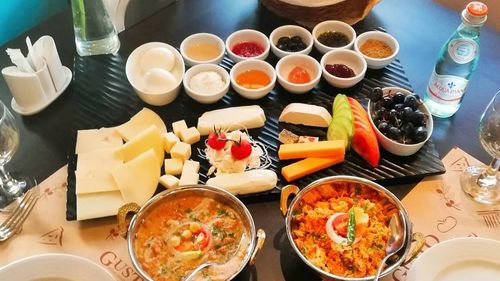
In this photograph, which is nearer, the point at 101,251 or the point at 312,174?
the point at 101,251

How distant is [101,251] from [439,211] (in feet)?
3.13

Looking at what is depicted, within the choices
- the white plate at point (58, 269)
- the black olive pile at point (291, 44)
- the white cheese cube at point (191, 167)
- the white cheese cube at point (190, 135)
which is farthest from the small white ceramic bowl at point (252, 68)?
the white plate at point (58, 269)

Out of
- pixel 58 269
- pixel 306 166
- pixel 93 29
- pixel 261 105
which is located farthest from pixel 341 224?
pixel 93 29

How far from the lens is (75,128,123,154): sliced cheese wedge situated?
163 centimetres

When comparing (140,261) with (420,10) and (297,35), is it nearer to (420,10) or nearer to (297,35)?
(297,35)

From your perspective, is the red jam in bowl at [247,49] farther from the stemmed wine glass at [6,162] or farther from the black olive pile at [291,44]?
the stemmed wine glass at [6,162]

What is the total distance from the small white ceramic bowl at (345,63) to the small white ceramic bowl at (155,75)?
52 cm

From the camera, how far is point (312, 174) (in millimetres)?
1596

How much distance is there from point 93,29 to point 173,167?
2.22 feet

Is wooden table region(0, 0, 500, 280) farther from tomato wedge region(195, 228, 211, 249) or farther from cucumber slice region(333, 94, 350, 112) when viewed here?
cucumber slice region(333, 94, 350, 112)

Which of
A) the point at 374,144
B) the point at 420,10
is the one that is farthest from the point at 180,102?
the point at 420,10

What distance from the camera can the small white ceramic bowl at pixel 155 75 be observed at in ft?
5.74

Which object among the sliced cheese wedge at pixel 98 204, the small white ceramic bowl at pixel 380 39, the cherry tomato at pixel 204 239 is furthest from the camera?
the small white ceramic bowl at pixel 380 39

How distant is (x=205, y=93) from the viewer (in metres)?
1.77
